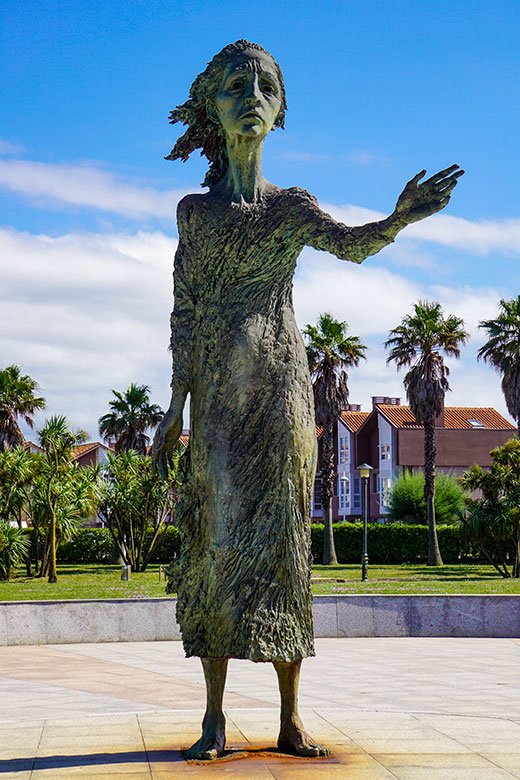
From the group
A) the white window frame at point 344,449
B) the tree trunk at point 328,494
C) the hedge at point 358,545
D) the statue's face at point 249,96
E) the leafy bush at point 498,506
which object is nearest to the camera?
the statue's face at point 249,96

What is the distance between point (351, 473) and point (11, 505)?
36.2m

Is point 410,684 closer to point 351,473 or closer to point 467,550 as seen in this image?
point 467,550

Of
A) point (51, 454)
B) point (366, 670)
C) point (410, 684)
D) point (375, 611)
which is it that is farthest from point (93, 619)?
point (51, 454)

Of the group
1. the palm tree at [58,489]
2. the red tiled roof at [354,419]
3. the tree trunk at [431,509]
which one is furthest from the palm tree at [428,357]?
the red tiled roof at [354,419]

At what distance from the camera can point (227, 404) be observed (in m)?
4.65

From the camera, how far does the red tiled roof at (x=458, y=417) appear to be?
206ft

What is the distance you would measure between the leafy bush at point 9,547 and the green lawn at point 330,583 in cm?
53

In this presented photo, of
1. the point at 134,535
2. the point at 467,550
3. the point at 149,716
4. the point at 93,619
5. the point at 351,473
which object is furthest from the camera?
the point at 351,473

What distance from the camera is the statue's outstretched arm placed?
4828 millimetres

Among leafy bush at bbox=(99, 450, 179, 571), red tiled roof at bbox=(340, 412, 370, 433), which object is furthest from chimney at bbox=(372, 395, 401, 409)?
leafy bush at bbox=(99, 450, 179, 571)

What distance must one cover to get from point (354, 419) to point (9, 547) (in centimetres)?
3989

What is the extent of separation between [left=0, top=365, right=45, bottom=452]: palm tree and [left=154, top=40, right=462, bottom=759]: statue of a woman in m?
42.5

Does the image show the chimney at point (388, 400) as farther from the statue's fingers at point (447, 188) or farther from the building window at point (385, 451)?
the statue's fingers at point (447, 188)

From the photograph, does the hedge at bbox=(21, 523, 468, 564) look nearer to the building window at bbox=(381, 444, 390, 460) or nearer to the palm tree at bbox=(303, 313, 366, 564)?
the palm tree at bbox=(303, 313, 366, 564)
